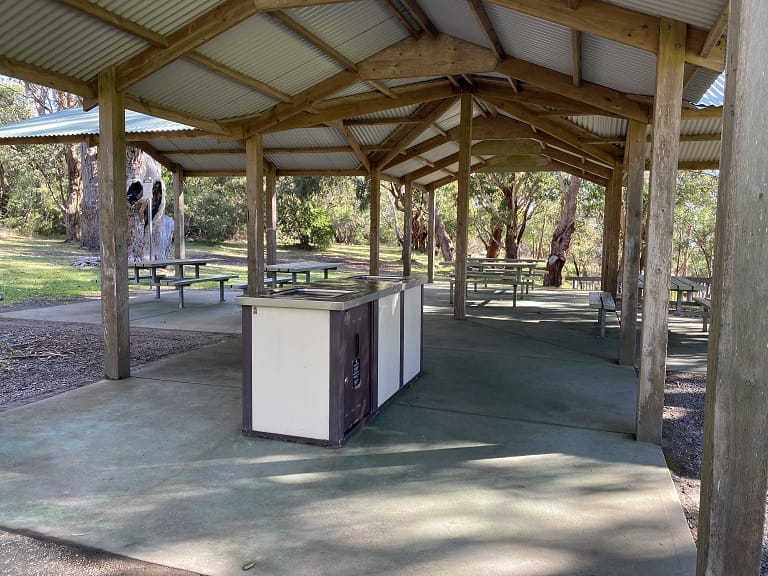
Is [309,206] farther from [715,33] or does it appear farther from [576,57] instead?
[715,33]

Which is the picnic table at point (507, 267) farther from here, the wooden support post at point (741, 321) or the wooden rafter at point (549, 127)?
the wooden support post at point (741, 321)

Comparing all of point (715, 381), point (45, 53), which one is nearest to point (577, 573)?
point (715, 381)

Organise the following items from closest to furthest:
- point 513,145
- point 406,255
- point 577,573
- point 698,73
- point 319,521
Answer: point 577,573 → point 319,521 → point 698,73 → point 513,145 → point 406,255

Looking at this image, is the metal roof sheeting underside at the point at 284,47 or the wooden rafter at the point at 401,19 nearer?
the metal roof sheeting underside at the point at 284,47

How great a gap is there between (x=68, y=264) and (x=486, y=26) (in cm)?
1544

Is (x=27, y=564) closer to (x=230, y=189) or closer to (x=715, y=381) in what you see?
(x=715, y=381)

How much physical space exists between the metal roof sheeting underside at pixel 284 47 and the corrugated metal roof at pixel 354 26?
0.02 m

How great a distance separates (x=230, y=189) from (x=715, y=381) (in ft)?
106

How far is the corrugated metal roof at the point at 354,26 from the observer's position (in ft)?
20.6

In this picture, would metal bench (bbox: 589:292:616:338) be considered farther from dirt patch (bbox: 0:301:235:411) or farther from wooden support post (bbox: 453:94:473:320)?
dirt patch (bbox: 0:301:235:411)

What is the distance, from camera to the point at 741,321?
1839 millimetres

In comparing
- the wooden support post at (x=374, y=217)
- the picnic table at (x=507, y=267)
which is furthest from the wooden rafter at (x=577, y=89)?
the wooden support post at (x=374, y=217)

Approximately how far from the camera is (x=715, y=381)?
6.36 ft

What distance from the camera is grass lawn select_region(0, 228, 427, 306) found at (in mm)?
12484
